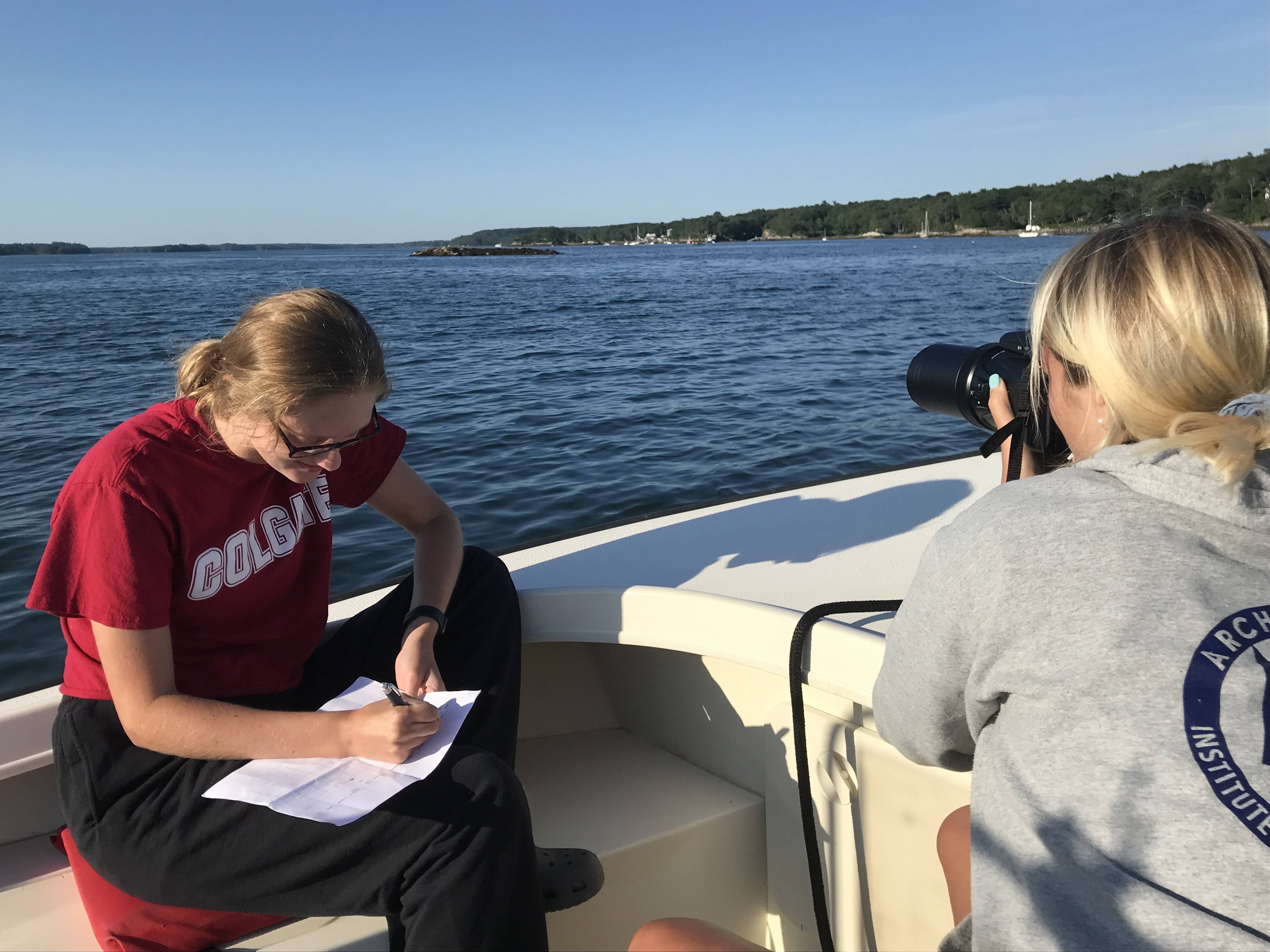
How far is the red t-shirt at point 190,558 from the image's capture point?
1191mm

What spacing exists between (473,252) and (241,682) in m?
87.7

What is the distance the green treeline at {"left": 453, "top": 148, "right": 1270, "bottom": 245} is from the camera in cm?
123

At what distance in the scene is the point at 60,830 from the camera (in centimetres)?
156

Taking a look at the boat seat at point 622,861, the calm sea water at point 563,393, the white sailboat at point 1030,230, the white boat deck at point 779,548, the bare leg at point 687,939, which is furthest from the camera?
the white sailboat at point 1030,230

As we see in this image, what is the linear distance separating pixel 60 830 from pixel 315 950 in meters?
0.59

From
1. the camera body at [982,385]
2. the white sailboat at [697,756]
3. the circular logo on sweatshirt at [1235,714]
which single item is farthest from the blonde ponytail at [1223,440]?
the white sailboat at [697,756]

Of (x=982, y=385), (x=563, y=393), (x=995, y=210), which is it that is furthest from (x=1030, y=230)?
(x=982, y=385)

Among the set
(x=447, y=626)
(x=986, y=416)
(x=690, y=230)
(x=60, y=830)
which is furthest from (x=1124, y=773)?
(x=690, y=230)

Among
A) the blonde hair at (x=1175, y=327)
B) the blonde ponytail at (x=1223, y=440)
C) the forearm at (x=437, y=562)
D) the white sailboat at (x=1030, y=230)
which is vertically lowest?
the forearm at (x=437, y=562)

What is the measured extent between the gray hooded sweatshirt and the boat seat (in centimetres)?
89

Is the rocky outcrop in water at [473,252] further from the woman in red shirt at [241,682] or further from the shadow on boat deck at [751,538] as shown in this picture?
the woman in red shirt at [241,682]

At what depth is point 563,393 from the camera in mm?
9289

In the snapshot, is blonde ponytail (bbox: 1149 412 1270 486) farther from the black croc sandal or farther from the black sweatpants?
the black croc sandal

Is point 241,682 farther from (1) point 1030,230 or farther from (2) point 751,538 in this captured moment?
(1) point 1030,230
